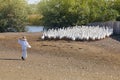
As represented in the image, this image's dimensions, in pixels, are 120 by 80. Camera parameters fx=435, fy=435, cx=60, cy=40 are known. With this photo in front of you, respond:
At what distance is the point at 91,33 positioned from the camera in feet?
100

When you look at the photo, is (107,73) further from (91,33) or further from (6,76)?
(91,33)

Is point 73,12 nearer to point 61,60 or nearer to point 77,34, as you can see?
point 77,34

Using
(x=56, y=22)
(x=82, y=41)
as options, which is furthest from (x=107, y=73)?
(x=56, y=22)

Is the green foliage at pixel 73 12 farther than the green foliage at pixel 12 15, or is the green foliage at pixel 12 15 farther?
the green foliage at pixel 12 15

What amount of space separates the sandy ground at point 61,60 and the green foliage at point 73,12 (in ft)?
43.7

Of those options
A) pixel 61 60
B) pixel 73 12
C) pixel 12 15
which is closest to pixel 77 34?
pixel 61 60

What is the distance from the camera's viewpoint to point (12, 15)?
4634 cm

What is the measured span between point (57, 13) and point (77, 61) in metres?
22.7

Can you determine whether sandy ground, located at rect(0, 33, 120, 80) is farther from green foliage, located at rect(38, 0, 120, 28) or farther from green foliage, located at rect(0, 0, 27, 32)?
green foliage, located at rect(0, 0, 27, 32)

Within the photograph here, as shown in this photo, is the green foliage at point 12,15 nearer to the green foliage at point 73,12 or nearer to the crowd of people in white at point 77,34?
the green foliage at point 73,12

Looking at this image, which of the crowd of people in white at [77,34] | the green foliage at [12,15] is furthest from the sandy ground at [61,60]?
the green foliage at [12,15]

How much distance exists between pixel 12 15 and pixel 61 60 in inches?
994

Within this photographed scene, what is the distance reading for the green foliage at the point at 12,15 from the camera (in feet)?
150

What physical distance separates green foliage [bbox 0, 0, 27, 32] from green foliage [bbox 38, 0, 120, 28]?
8.14 feet
